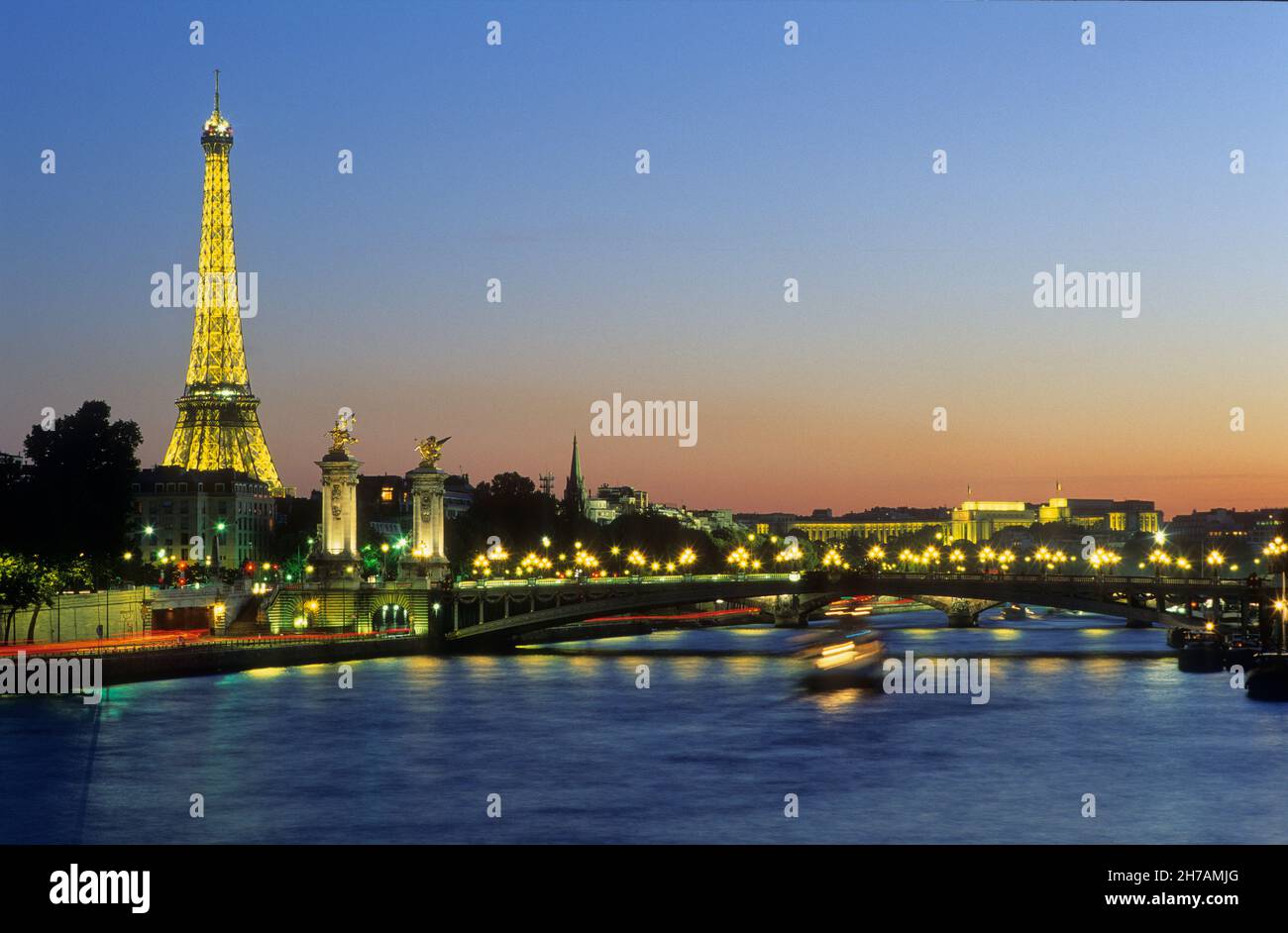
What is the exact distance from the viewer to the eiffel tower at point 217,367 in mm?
104062

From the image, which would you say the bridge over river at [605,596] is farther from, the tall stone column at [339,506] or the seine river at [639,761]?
the seine river at [639,761]

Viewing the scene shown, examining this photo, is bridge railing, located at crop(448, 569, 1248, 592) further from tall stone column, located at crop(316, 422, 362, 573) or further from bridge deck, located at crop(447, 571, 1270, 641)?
tall stone column, located at crop(316, 422, 362, 573)

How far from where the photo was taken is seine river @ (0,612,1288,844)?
3009 centimetres

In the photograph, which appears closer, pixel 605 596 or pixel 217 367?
pixel 605 596

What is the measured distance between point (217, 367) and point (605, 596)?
156ft

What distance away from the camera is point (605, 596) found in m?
69.8

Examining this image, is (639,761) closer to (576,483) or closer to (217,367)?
(217,367)

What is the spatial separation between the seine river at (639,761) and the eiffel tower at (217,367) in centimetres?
5336

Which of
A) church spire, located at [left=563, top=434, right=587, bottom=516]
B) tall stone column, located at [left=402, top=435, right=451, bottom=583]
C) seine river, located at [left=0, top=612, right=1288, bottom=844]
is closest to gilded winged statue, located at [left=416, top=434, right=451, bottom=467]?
tall stone column, located at [left=402, top=435, right=451, bottom=583]

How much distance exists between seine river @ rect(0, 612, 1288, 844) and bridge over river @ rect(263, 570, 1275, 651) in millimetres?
6737

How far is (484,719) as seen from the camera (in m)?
44.2

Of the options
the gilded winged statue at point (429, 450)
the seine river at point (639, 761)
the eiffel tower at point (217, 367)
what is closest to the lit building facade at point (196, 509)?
the eiffel tower at point (217, 367)

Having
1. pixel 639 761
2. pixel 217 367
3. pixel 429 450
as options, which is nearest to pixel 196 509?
pixel 217 367
